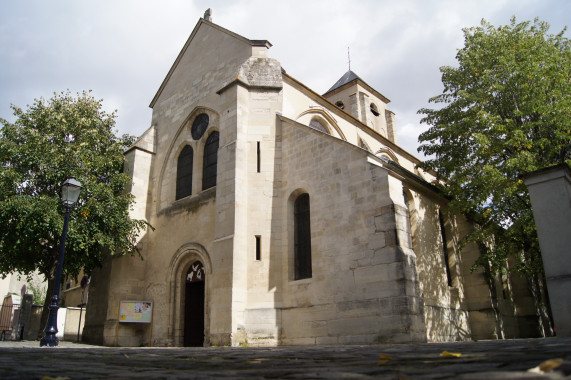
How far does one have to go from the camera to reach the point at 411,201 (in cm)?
1450

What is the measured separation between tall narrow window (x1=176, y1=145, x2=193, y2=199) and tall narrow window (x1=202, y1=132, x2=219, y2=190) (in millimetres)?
981

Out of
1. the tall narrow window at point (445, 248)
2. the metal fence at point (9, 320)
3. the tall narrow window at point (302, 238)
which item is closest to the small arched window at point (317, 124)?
the tall narrow window at point (302, 238)

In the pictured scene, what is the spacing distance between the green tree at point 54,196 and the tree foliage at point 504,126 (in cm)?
1178

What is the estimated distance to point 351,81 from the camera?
30750 mm

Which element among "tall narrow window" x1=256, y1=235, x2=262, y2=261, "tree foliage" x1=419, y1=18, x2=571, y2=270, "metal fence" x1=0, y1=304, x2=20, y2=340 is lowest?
"metal fence" x1=0, y1=304, x2=20, y2=340

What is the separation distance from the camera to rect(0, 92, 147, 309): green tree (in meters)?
14.1

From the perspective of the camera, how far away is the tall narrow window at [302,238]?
42.8ft

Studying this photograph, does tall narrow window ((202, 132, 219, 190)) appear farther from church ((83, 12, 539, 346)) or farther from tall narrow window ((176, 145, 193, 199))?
tall narrow window ((176, 145, 193, 199))

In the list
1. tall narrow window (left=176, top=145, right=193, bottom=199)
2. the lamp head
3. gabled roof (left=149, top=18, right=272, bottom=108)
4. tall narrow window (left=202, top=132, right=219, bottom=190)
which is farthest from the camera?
gabled roof (left=149, top=18, right=272, bottom=108)

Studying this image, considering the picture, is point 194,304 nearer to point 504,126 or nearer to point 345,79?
point 504,126

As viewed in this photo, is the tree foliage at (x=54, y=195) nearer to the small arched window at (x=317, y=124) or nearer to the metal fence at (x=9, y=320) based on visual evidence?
the metal fence at (x=9, y=320)

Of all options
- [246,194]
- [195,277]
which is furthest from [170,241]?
[246,194]

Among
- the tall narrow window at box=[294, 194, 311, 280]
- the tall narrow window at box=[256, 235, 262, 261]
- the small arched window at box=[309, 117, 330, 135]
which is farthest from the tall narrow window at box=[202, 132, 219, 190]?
the small arched window at box=[309, 117, 330, 135]

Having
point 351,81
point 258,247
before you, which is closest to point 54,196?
point 258,247
